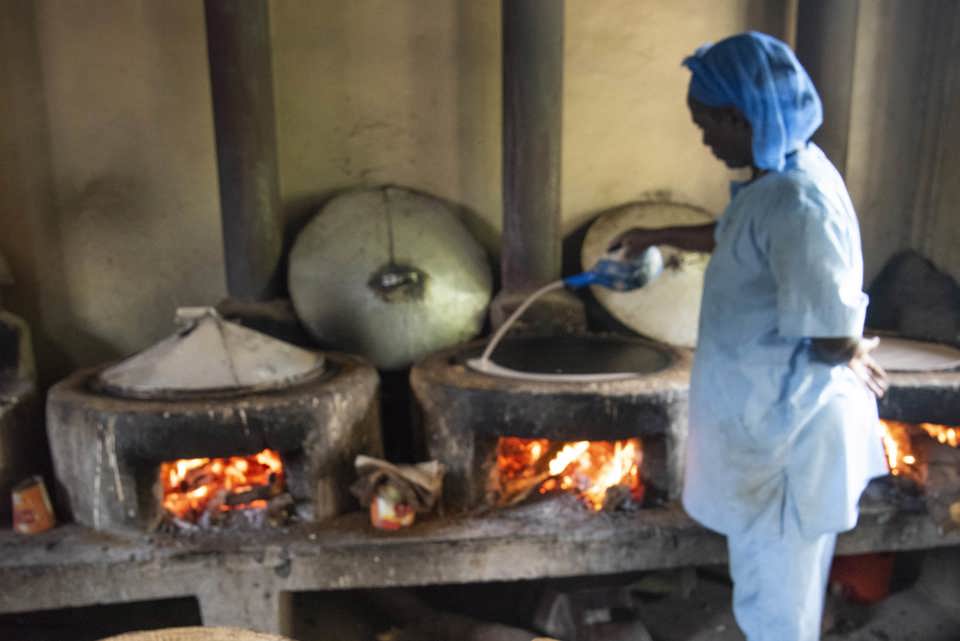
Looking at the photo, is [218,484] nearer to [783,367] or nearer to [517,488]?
[517,488]

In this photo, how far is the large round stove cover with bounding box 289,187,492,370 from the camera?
416 cm

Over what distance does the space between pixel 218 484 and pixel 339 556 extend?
646mm

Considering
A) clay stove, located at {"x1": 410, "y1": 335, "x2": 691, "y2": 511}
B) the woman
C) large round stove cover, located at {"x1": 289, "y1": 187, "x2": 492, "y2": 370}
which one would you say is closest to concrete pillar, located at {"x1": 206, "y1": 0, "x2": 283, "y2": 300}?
large round stove cover, located at {"x1": 289, "y1": 187, "x2": 492, "y2": 370}

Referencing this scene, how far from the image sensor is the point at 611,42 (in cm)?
457

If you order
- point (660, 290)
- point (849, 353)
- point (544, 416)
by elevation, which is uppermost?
point (849, 353)

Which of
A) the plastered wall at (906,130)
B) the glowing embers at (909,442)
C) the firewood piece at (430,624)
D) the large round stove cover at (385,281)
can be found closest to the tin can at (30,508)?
the firewood piece at (430,624)

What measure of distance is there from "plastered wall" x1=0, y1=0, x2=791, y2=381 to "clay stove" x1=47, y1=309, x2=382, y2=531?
121 centimetres

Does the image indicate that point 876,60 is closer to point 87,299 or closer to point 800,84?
point 800,84

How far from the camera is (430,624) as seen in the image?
3.36 meters

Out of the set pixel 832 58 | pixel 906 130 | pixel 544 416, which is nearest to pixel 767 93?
pixel 544 416

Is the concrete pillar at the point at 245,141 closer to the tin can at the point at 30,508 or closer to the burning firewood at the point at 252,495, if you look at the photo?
the burning firewood at the point at 252,495

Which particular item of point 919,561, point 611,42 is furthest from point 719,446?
point 611,42

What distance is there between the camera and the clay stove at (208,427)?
2.91m

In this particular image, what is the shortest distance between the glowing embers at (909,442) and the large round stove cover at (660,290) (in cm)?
116
